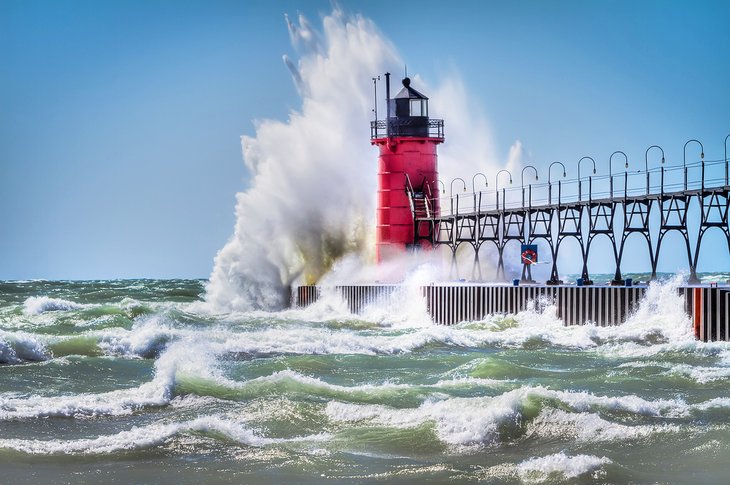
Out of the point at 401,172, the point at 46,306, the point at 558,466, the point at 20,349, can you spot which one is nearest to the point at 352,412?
the point at 558,466

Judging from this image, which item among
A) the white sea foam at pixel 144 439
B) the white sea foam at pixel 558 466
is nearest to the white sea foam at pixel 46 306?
the white sea foam at pixel 144 439

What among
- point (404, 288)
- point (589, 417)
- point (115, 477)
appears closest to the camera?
point (115, 477)

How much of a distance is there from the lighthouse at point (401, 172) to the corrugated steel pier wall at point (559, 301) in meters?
3.07

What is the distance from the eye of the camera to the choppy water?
13.1 m

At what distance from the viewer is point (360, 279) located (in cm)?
4853

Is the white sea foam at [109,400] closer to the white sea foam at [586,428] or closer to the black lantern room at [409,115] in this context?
the white sea foam at [586,428]

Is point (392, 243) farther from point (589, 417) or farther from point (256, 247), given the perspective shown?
point (589, 417)

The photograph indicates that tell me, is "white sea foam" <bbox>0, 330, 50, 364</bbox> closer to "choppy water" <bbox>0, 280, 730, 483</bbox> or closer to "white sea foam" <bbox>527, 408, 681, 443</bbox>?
"choppy water" <bbox>0, 280, 730, 483</bbox>

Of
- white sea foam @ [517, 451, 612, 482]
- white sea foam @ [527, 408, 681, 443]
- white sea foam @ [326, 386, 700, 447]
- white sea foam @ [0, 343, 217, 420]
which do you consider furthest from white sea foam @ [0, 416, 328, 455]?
white sea foam @ [517, 451, 612, 482]

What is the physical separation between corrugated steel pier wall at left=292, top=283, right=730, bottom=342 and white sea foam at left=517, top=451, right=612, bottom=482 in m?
13.9

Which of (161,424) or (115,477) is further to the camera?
(161,424)

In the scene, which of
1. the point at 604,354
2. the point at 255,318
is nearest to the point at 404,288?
the point at 255,318

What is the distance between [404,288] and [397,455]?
91.1 feet

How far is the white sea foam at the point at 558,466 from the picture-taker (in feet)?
41.3
